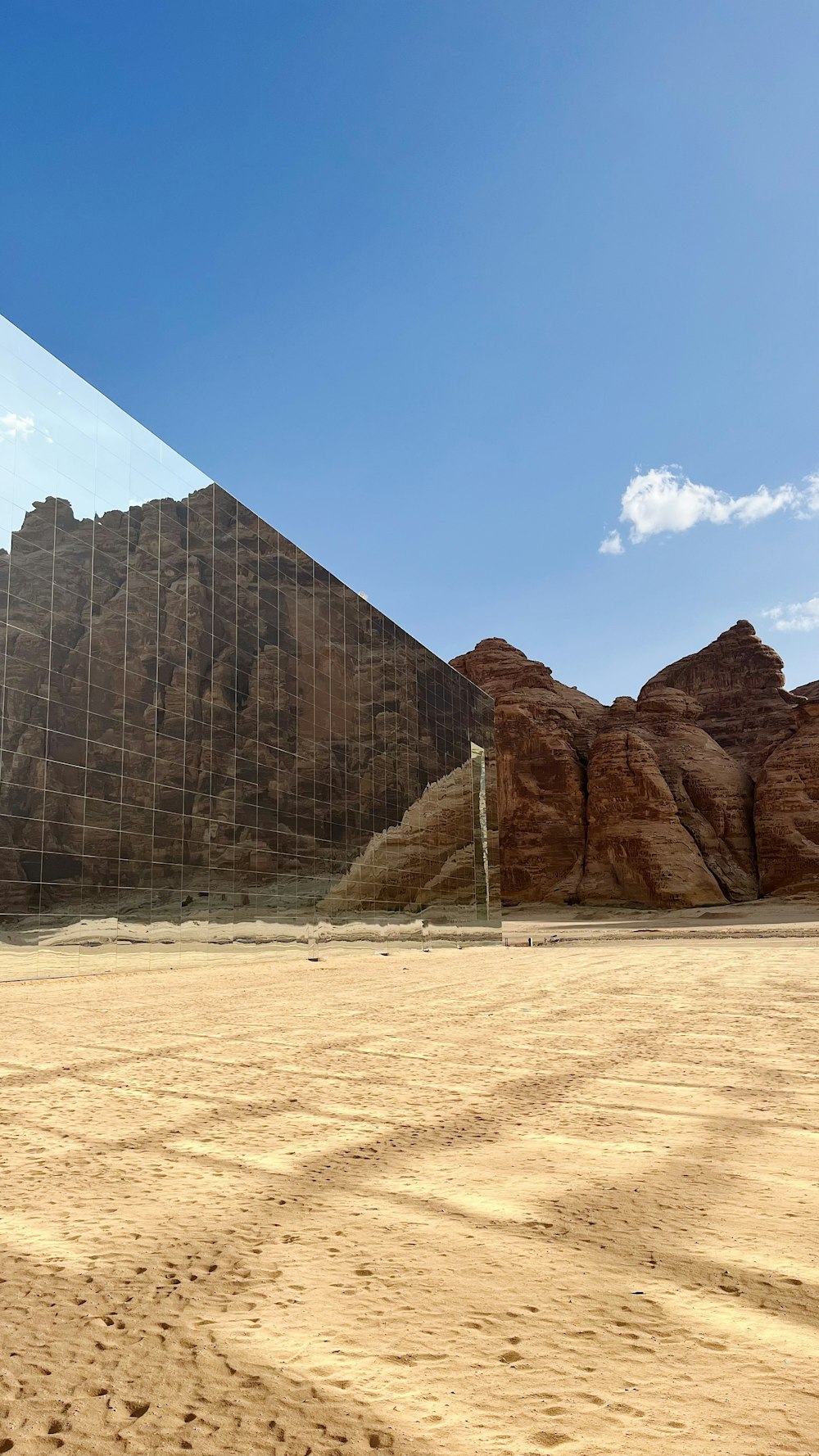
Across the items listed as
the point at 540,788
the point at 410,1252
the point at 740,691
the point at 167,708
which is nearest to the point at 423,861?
the point at 167,708

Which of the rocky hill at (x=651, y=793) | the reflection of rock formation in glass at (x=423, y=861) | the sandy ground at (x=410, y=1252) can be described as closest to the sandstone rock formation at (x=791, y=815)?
the rocky hill at (x=651, y=793)

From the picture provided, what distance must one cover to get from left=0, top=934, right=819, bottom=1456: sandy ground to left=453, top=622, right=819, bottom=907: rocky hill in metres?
53.6

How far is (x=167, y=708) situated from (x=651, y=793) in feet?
142

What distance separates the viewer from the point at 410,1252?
3219 mm

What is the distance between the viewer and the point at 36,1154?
4.52 m

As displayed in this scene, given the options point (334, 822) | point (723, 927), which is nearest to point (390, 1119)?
point (334, 822)

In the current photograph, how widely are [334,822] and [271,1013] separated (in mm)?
21312

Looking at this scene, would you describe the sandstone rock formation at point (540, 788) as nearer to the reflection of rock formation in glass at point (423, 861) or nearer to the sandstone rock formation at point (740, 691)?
the sandstone rock formation at point (740, 691)

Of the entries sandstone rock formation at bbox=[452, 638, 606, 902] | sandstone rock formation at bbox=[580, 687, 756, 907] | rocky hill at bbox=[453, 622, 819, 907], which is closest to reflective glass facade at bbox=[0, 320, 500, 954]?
sandstone rock formation at bbox=[580, 687, 756, 907]

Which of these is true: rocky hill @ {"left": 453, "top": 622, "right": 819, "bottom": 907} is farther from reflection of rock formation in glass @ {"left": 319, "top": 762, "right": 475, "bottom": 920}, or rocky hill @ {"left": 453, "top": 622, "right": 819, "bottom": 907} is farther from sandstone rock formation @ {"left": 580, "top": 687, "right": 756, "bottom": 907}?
reflection of rock formation in glass @ {"left": 319, "top": 762, "right": 475, "bottom": 920}

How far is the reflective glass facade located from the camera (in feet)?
64.8

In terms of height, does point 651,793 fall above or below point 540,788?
below

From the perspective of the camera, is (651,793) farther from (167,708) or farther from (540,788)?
(167,708)

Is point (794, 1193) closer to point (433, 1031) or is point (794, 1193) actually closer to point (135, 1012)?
point (433, 1031)
